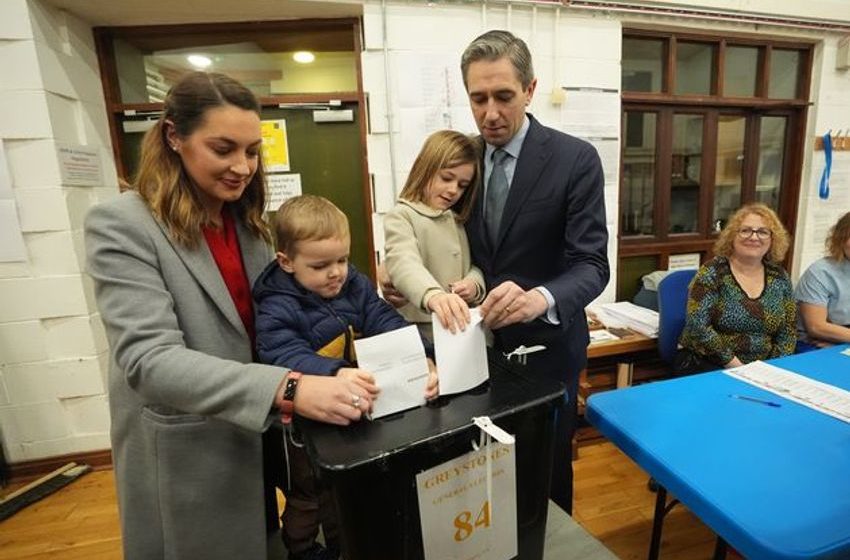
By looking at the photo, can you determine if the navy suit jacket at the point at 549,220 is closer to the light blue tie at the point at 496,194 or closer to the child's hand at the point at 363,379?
the light blue tie at the point at 496,194

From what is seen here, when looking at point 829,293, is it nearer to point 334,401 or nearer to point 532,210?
point 532,210

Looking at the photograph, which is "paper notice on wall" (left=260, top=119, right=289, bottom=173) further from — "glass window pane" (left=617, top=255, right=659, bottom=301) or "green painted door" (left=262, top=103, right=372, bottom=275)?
"glass window pane" (left=617, top=255, right=659, bottom=301)

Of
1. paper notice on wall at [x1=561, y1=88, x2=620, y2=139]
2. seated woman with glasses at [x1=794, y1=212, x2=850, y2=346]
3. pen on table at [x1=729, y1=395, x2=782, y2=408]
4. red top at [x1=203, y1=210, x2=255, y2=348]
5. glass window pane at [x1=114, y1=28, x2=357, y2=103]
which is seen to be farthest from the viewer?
paper notice on wall at [x1=561, y1=88, x2=620, y2=139]

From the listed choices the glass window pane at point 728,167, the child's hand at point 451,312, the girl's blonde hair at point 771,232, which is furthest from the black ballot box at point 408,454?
the glass window pane at point 728,167

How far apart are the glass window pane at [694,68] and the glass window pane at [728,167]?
27cm

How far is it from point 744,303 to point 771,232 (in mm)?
356

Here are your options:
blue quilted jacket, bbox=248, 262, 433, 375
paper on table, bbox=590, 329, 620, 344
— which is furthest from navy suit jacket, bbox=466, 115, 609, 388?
paper on table, bbox=590, 329, 620, 344

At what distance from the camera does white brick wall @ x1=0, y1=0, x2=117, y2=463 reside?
205 cm

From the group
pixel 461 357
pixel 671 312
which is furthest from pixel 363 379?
pixel 671 312

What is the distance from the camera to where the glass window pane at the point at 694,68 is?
2.90 meters

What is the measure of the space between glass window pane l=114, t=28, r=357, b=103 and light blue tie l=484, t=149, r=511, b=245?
1491 millimetres

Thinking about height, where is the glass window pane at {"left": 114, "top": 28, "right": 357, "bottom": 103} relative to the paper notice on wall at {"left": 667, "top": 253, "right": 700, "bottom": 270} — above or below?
above

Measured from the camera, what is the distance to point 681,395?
1.33m

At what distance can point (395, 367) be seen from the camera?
75 centimetres
